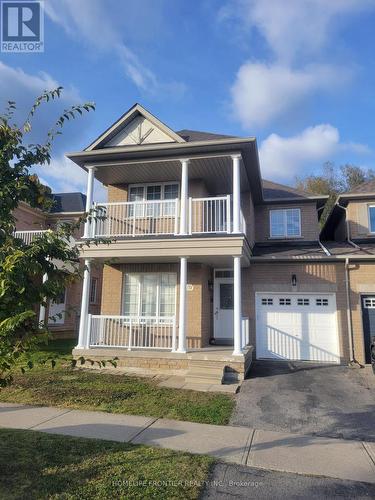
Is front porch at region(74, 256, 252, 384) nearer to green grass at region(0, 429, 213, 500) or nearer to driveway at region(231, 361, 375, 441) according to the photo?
driveway at region(231, 361, 375, 441)

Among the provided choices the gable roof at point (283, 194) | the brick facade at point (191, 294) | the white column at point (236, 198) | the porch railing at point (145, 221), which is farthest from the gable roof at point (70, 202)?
the white column at point (236, 198)

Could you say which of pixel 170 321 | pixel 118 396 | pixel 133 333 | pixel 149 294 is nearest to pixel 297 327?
pixel 170 321

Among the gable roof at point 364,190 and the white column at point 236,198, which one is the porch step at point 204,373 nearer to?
the white column at point 236,198

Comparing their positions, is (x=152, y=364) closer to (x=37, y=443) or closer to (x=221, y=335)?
(x=221, y=335)

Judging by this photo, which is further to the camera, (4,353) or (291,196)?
(291,196)

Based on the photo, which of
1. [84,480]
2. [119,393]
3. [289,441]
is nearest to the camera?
[84,480]

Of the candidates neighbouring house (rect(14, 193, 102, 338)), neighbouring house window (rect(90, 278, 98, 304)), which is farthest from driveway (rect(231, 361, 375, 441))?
neighbouring house window (rect(90, 278, 98, 304))

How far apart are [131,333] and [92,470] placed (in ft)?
23.7

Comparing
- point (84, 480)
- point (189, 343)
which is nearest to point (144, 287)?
point (189, 343)

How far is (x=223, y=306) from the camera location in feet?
44.4

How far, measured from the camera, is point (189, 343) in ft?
39.2

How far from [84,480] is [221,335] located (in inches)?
372

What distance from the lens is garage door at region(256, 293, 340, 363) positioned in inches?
499

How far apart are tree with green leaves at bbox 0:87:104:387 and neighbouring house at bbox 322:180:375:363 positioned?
1094cm
